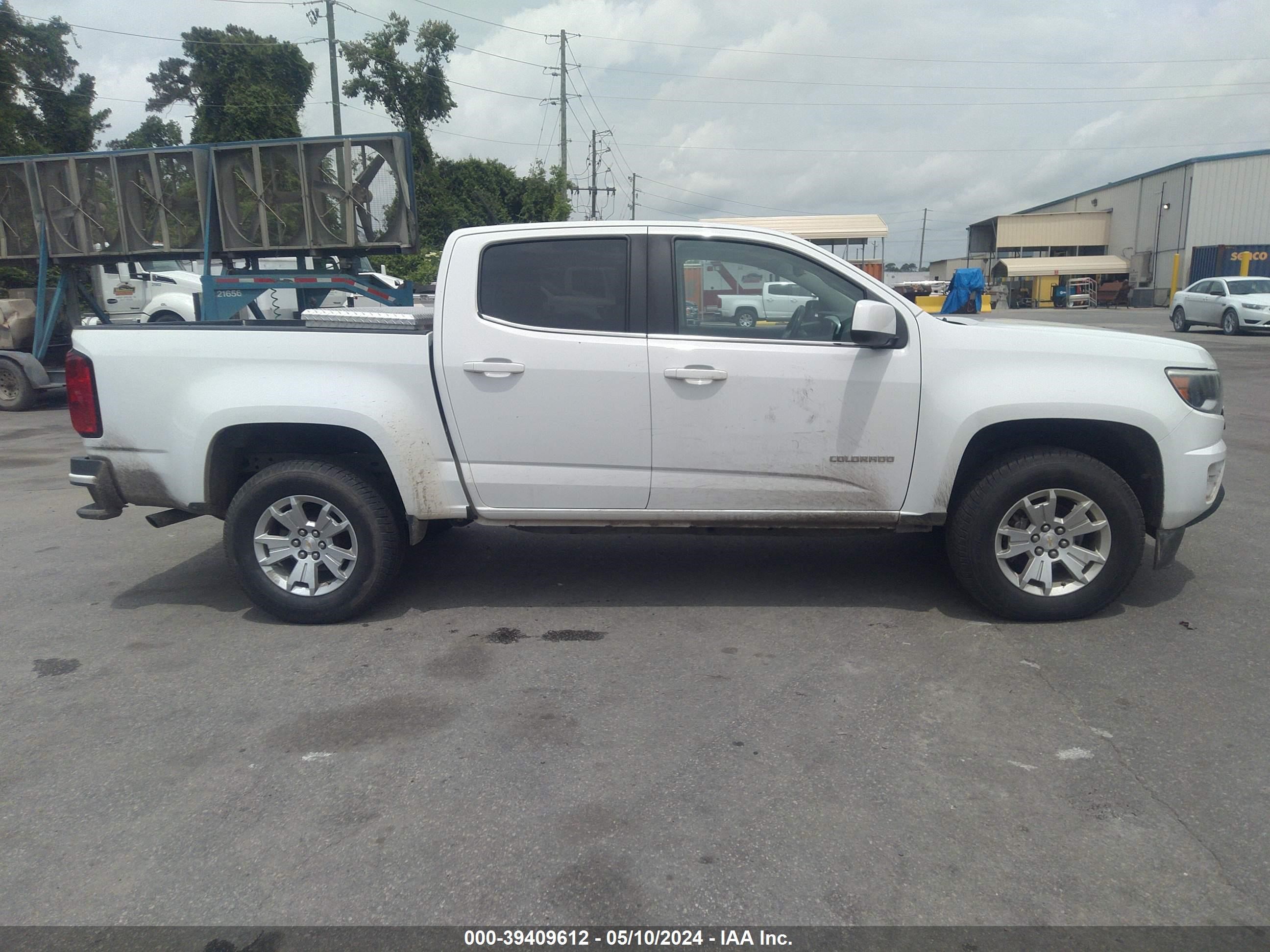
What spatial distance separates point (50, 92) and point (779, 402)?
40491 millimetres

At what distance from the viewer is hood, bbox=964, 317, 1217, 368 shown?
4.59 metres

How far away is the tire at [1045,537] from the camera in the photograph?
459cm

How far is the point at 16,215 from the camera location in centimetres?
1273

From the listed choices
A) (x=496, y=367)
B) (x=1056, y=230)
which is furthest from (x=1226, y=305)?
(x=1056, y=230)

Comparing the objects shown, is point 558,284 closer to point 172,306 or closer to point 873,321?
point 873,321

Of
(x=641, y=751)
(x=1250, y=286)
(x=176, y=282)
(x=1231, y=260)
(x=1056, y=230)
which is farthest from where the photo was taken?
(x=1056, y=230)

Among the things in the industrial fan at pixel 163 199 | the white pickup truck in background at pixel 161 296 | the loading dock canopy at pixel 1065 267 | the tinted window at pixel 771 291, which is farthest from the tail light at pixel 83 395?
the loading dock canopy at pixel 1065 267

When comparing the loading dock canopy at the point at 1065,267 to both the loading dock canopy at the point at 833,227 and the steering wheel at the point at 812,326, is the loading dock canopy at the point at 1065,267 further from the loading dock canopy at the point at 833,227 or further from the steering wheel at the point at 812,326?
the steering wheel at the point at 812,326

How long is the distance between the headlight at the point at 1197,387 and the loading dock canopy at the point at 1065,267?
53.6 metres

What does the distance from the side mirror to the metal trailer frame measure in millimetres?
8598

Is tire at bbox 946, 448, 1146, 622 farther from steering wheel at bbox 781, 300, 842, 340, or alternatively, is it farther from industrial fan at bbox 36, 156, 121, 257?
industrial fan at bbox 36, 156, 121, 257

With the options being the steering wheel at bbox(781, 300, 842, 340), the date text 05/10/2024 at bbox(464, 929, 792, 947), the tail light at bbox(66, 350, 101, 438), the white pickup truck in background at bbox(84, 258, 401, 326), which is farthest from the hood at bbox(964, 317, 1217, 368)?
the white pickup truck in background at bbox(84, 258, 401, 326)

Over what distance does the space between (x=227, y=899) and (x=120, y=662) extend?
2.20 m

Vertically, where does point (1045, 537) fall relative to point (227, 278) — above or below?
below
